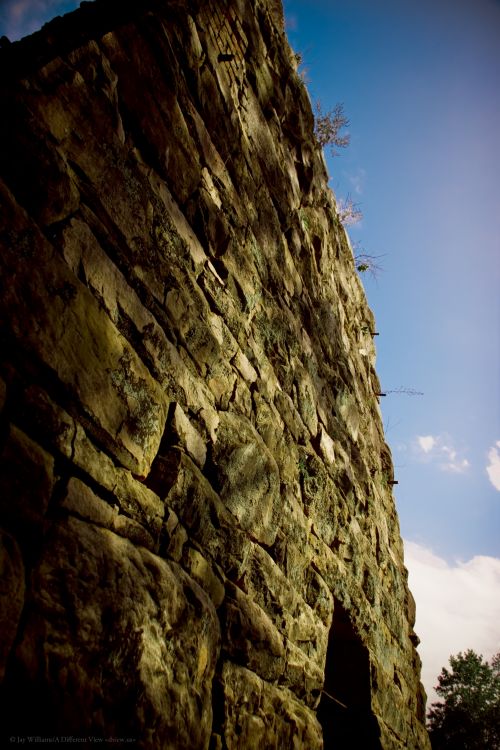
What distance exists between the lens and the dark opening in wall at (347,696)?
12.9 feet

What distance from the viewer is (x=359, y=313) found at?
7258mm

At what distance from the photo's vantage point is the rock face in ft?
4.65

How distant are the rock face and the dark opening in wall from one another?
0.08 feet

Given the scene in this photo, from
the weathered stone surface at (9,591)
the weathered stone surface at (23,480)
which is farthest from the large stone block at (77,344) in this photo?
the weathered stone surface at (9,591)

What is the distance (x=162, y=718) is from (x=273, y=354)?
2.64 metres

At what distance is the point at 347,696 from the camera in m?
4.13

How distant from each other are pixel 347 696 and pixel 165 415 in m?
4.04

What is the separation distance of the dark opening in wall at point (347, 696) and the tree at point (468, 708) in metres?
26.6

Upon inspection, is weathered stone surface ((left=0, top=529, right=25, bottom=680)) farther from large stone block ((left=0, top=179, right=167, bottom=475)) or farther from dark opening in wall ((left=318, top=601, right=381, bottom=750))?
dark opening in wall ((left=318, top=601, right=381, bottom=750))

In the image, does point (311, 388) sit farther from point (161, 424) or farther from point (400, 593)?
point (400, 593)

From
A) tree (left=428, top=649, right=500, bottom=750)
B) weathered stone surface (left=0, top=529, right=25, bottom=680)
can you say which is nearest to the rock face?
weathered stone surface (left=0, top=529, right=25, bottom=680)

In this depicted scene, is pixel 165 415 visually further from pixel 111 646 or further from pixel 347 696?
pixel 347 696

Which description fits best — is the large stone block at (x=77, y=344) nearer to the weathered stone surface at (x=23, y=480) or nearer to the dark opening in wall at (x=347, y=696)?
the weathered stone surface at (x=23, y=480)

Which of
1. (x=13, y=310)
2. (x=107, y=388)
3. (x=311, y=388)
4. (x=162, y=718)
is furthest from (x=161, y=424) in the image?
(x=311, y=388)
